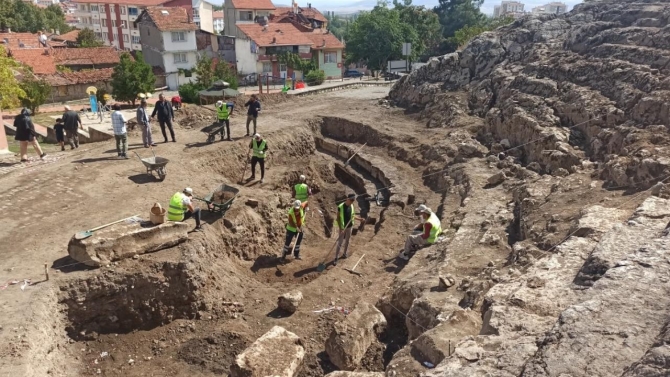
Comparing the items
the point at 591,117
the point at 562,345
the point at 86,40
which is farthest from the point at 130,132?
the point at 86,40

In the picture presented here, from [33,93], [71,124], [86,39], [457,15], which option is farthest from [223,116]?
[457,15]

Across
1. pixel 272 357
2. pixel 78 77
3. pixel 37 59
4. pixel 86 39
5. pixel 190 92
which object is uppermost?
pixel 86 39

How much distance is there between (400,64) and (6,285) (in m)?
40.0

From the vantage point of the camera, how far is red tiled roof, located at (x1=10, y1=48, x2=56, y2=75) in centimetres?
4388

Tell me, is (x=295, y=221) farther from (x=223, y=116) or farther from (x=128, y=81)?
(x=128, y=81)

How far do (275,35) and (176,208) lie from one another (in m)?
41.6

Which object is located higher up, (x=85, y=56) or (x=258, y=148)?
(x=85, y=56)

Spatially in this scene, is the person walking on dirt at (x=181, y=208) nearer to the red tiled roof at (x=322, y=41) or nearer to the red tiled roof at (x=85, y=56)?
the red tiled roof at (x=322, y=41)

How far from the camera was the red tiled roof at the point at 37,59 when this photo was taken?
144ft

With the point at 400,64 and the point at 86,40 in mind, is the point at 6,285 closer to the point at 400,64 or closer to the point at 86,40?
the point at 400,64

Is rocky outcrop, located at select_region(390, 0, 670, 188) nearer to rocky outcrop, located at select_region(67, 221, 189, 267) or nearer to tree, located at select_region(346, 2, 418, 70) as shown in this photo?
rocky outcrop, located at select_region(67, 221, 189, 267)

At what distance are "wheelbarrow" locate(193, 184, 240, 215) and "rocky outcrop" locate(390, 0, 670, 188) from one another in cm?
937

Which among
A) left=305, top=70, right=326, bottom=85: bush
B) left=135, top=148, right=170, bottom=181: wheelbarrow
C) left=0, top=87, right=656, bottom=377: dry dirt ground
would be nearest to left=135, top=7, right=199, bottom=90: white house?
left=305, top=70, right=326, bottom=85: bush

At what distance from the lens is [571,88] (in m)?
18.1
